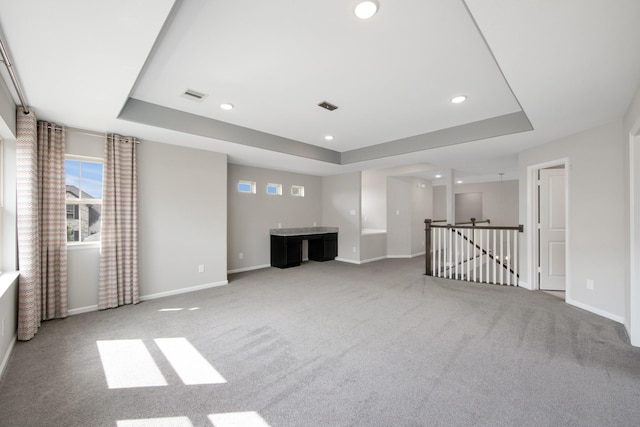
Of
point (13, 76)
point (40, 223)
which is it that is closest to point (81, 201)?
point (40, 223)

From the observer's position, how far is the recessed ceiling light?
1.62m

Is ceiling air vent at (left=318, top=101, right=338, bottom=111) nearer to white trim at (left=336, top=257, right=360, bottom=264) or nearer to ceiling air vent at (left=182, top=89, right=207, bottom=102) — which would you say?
ceiling air vent at (left=182, top=89, right=207, bottom=102)

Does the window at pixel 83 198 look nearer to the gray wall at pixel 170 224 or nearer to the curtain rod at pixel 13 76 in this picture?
the gray wall at pixel 170 224

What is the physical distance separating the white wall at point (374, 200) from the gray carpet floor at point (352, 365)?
410cm

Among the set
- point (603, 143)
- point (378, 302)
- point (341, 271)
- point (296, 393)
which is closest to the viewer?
point (296, 393)

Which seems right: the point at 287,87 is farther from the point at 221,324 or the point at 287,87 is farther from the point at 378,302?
the point at 378,302

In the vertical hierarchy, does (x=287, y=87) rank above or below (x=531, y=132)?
above

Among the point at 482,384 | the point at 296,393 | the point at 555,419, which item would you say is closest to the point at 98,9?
the point at 296,393

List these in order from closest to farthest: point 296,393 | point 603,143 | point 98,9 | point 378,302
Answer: point 98,9 < point 296,393 < point 603,143 < point 378,302

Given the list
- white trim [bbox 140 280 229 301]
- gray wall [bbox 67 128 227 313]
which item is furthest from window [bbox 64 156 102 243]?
white trim [bbox 140 280 229 301]

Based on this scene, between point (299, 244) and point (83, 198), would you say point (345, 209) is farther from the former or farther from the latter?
point (83, 198)

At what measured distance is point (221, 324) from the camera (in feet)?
10.0

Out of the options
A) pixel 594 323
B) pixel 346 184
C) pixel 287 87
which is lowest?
pixel 594 323

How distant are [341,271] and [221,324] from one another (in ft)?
10.4
